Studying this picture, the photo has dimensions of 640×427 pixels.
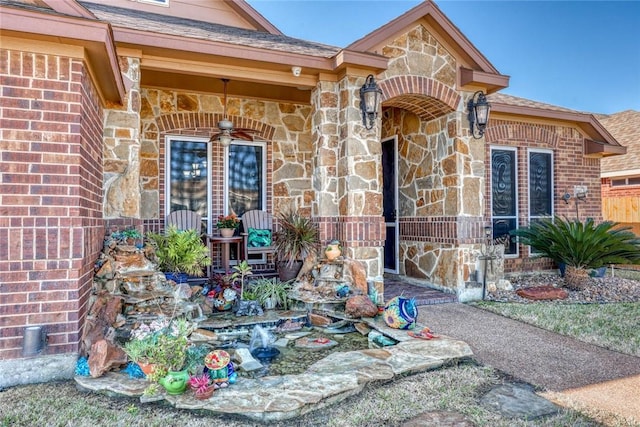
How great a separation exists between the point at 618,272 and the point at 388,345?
7.43 metres

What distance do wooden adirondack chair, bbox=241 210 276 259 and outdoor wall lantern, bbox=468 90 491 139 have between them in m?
3.38

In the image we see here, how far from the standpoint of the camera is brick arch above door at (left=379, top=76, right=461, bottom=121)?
5586 mm

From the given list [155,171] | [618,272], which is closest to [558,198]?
[618,272]

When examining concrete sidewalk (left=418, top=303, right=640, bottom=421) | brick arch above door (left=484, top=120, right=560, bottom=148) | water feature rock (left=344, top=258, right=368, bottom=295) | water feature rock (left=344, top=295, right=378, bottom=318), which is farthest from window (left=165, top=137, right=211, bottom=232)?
brick arch above door (left=484, top=120, right=560, bottom=148)

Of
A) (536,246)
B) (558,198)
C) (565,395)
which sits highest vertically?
(558,198)

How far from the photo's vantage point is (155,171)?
224 inches

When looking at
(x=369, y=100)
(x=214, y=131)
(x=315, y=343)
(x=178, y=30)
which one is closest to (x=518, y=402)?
(x=315, y=343)

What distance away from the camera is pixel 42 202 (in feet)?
9.22

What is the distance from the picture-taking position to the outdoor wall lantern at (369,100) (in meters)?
5.10

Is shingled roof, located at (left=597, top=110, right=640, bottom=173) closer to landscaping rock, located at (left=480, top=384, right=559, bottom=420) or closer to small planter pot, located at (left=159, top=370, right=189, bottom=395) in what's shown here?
landscaping rock, located at (left=480, top=384, right=559, bottom=420)

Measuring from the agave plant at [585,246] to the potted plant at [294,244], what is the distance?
3867 millimetres

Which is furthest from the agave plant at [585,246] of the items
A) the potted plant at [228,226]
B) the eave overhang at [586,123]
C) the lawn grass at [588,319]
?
the potted plant at [228,226]

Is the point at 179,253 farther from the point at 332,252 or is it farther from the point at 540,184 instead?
the point at 540,184

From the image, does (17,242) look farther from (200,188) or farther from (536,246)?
(536,246)
